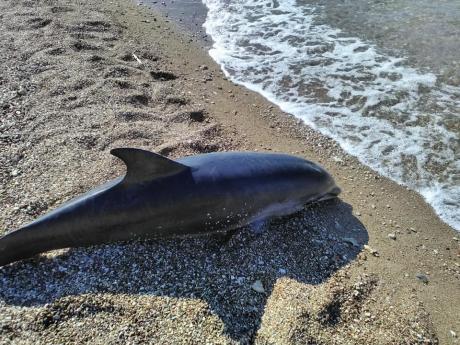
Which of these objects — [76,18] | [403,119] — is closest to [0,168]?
[76,18]

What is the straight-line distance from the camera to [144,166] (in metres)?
3.34

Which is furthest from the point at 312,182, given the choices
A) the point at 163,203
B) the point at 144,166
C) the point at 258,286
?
the point at 144,166

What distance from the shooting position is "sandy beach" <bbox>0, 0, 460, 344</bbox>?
309 cm

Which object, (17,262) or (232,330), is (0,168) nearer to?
(17,262)

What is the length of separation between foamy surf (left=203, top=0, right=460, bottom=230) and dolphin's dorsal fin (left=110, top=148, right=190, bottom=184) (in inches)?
111

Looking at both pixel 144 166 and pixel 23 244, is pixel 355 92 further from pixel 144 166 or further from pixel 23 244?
pixel 23 244

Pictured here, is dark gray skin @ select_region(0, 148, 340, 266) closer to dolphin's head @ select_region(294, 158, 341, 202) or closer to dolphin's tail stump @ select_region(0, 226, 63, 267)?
dolphin's tail stump @ select_region(0, 226, 63, 267)

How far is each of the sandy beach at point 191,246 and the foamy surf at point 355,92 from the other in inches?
12.0

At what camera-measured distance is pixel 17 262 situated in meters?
3.36

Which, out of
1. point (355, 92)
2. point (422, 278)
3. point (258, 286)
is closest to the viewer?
point (258, 286)

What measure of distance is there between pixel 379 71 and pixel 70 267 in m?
5.71

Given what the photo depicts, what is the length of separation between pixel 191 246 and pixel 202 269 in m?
0.25

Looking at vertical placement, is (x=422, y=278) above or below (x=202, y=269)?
below

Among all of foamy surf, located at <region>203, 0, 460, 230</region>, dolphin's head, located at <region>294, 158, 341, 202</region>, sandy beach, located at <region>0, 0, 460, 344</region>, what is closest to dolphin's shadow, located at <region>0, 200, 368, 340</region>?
sandy beach, located at <region>0, 0, 460, 344</region>
